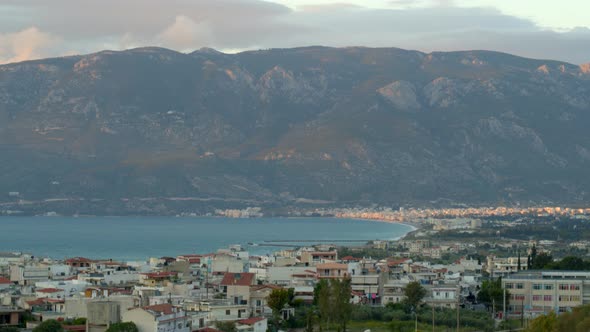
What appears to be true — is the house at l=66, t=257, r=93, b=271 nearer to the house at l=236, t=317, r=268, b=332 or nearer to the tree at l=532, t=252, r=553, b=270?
the tree at l=532, t=252, r=553, b=270

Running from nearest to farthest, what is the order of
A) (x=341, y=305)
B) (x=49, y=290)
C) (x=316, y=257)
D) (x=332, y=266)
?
(x=341, y=305) < (x=49, y=290) < (x=332, y=266) < (x=316, y=257)

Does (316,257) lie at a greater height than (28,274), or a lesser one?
greater

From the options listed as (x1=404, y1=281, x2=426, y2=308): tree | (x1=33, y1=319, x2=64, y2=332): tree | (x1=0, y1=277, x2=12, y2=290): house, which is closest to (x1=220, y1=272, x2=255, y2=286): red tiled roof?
(x1=404, y1=281, x2=426, y2=308): tree

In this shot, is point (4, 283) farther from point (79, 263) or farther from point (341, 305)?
point (341, 305)

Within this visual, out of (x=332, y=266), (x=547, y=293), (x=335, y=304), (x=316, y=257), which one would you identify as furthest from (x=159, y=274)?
(x=547, y=293)

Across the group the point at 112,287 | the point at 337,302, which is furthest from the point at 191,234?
the point at 337,302

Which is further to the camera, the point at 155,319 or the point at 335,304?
the point at 335,304

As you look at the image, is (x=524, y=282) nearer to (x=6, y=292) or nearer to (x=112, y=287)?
(x=112, y=287)
